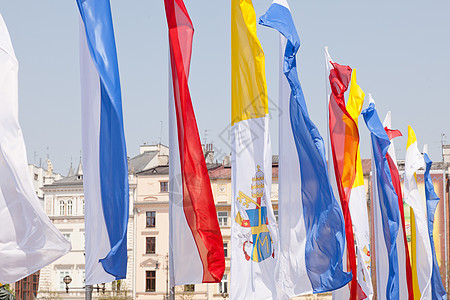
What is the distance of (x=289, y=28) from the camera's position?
17844mm

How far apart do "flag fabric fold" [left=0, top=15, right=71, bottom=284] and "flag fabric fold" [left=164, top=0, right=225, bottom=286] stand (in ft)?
12.9

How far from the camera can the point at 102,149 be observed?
13.6 m

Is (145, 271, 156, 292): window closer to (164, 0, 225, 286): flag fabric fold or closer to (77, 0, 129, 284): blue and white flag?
(164, 0, 225, 286): flag fabric fold

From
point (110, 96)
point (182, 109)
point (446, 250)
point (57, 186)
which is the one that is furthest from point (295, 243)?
point (57, 186)

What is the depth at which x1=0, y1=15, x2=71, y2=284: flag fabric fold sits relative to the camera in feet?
37.0

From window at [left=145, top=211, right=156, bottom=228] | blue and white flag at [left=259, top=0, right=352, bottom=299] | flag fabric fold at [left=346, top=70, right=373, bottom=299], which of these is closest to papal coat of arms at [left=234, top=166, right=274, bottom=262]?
blue and white flag at [left=259, top=0, right=352, bottom=299]

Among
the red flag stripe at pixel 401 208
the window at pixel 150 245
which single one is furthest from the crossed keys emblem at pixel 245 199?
the window at pixel 150 245

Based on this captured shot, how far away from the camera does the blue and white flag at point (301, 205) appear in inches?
685

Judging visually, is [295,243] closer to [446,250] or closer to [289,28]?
[289,28]

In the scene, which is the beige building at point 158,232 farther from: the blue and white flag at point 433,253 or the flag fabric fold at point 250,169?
the flag fabric fold at point 250,169

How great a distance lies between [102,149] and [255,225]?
4.72 metres

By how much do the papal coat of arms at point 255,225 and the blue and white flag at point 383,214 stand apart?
331 inches

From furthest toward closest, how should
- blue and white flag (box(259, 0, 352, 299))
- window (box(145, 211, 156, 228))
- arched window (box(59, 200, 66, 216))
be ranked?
arched window (box(59, 200, 66, 216)), window (box(145, 211, 156, 228)), blue and white flag (box(259, 0, 352, 299))

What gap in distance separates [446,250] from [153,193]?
25.0 m
